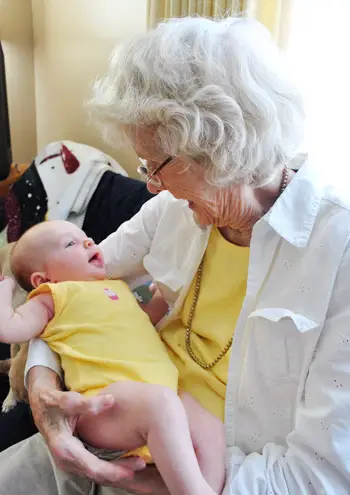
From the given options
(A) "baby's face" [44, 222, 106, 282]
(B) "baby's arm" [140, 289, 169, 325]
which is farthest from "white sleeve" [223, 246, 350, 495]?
(A) "baby's face" [44, 222, 106, 282]

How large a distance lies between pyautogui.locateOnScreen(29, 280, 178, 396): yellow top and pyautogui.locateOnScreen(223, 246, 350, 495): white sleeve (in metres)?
0.26

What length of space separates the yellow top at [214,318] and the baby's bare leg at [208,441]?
0.04m

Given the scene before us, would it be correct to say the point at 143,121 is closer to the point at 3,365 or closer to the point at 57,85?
the point at 3,365

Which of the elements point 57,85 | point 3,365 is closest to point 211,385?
point 3,365

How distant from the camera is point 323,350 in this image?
1.03 meters

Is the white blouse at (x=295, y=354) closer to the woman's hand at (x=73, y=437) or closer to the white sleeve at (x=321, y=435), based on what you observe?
the white sleeve at (x=321, y=435)

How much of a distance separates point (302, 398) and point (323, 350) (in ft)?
0.36

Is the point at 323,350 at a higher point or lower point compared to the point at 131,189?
higher

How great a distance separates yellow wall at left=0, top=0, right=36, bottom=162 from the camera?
3068mm

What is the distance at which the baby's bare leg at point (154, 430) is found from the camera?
0.98 metres

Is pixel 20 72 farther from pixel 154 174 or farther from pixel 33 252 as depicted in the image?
pixel 154 174

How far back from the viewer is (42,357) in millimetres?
1267

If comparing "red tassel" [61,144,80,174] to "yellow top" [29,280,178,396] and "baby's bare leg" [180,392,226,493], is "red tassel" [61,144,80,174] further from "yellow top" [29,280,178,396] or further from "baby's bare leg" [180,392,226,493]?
"baby's bare leg" [180,392,226,493]

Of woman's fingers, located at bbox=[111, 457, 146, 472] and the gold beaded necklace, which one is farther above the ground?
the gold beaded necklace
